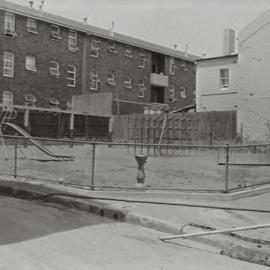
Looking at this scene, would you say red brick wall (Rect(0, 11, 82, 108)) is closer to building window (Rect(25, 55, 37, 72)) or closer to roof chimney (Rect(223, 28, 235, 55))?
building window (Rect(25, 55, 37, 72))

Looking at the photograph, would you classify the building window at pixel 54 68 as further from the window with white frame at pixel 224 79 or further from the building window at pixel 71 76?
the window with white frame at pixel 224 79

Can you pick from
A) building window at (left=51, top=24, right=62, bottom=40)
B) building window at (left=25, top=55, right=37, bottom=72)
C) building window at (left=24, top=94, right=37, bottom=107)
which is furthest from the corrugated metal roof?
building window at (left=24, top=94, right=37, bottom=107)

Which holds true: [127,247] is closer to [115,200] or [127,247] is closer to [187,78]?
[115,200]

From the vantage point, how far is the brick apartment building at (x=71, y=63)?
40.0 m

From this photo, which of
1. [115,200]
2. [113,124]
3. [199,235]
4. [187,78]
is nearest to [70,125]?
[113,124]

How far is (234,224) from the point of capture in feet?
27.3

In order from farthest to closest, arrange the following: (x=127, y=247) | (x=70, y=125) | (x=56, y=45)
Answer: (x=56, y=45)
(x=70, y=125)
(x=127, y=247)

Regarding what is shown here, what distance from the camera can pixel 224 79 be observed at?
117 feet

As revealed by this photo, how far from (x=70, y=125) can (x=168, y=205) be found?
99.8 ft

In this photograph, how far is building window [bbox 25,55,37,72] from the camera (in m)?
41.1

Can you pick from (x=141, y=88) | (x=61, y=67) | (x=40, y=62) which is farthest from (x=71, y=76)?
(x=141, y=88)

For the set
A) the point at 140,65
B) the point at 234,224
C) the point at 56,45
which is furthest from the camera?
the point at 140,65

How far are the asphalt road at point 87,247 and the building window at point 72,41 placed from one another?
1441 inches

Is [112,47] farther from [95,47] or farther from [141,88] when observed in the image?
[141,88]
